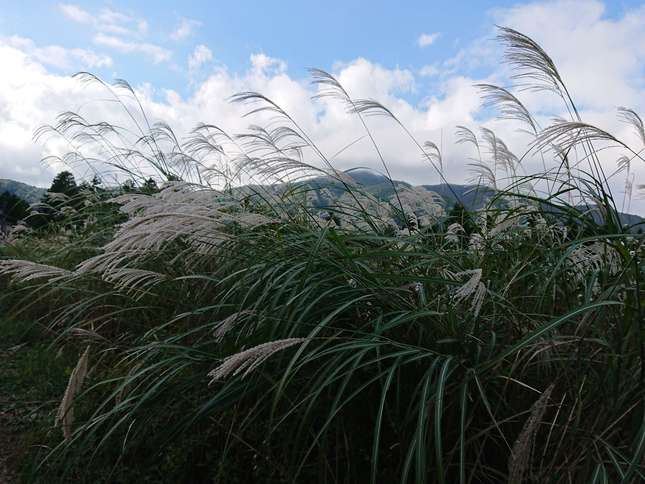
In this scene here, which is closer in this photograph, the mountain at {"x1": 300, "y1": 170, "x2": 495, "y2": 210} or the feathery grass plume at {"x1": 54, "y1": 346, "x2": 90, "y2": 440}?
the feathery grass plume at {"x1": 54, "y1": 346, "x2": 90, "y2": 440}

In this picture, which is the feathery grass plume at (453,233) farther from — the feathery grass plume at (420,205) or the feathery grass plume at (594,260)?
the feathery grass plume at (594,260)

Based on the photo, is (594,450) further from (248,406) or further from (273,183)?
(273,183)

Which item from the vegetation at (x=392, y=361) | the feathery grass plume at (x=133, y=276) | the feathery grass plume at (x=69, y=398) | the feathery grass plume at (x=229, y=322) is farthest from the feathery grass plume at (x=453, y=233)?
the feathery grass plume at (x=69, y=398)

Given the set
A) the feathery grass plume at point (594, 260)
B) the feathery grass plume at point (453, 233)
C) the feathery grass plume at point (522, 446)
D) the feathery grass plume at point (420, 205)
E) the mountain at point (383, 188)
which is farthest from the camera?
Result: the feathery grass plume at point (420, 205)

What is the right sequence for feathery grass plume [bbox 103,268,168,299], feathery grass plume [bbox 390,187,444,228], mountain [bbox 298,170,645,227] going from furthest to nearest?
1. feathery grass plume [bbox 390,187,444,228]
2. mountain [bbox 298,170,645,227]
3. feathery grass plume [bbox 103,268,168,299]

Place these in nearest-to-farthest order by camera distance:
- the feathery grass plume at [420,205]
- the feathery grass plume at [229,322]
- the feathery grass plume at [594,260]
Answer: the feathery grass plume at [229,322]
the feathery grass plume at [594,260]
the feathery grass plume at [420,205]

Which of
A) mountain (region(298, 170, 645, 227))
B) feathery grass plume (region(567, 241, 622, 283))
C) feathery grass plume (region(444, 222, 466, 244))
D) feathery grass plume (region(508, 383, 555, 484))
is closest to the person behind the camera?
feathery grass plume (region(508, 383, 555, 484))

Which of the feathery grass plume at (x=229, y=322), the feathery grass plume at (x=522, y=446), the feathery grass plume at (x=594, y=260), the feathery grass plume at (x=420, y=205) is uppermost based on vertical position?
the feathery grass plume at (x=420, y=205)

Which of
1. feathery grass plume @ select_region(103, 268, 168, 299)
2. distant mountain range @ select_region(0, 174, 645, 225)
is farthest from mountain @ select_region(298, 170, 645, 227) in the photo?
feathery grass plume @ select_region(103, 268, 168, 299)

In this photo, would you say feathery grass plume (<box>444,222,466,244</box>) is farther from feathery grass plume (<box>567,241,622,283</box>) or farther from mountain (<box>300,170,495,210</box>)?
feathery grass plume (<box>567,241,622,283</box>)

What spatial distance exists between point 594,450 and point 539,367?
311mm

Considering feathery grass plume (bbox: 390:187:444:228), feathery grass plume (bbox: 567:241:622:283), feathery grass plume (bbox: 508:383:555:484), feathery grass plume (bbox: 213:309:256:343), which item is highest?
feathery grass plume (bbox: 390:187:444:228)

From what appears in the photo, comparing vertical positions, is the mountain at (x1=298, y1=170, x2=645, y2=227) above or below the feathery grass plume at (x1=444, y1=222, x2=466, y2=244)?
above

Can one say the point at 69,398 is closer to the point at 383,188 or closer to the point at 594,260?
the point at 383,188
